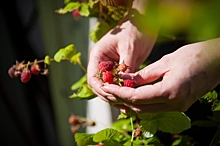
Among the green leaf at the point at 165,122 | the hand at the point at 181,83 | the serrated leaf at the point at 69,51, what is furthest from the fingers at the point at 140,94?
the serrated leaf at the point at 69,51

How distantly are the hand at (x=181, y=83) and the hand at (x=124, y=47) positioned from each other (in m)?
0.13

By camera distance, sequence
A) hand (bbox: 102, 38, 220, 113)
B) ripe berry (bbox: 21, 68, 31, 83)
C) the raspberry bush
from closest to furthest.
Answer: hand (bbox: 102, 38, 220, 113) → the raspberry bush → ripe berry (bbox: 21, 68, 31, 83)

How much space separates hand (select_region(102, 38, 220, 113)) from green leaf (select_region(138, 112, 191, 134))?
0.10 m

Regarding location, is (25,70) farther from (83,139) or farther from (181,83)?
(181,83)

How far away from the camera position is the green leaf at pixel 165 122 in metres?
0.55

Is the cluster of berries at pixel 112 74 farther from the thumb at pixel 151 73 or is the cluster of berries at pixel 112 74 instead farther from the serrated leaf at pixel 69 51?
the serrated leaf at pixel 69 51

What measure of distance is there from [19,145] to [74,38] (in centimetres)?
42

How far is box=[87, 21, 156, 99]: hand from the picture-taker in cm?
61

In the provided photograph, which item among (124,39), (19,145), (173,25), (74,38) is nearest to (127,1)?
(124,39)

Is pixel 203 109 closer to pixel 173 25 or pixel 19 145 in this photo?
pixel 173 25

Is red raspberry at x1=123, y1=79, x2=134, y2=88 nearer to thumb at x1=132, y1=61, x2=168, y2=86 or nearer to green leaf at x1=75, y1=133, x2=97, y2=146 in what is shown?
thumb at x1=132, y1=61, x2=168, y2=86

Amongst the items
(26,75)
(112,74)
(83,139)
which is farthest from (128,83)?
(26,75)

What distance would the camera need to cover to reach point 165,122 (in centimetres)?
57

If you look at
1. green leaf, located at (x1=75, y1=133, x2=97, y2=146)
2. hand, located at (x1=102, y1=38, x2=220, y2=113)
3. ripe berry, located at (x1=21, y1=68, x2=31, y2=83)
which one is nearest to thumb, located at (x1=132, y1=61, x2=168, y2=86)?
hand, located at (x1=102, y1=38, x2=220, y2=113)
